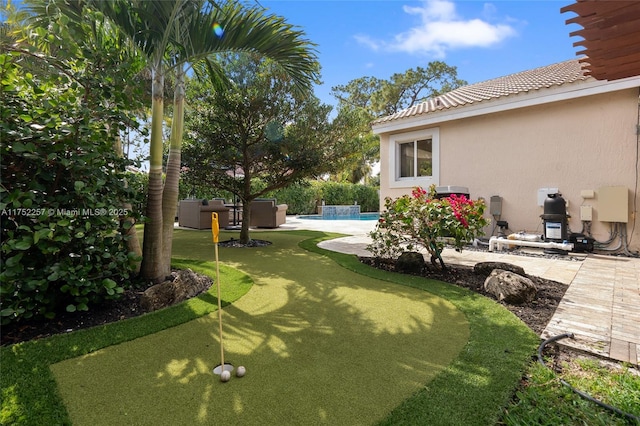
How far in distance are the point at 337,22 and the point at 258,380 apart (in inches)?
318

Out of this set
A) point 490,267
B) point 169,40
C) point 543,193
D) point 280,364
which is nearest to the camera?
point 280,364

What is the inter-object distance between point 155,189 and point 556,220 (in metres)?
8.79

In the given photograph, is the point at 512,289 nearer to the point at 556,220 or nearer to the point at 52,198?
the point at 556,220

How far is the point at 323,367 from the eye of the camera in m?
2.62

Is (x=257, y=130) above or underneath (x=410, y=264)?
above

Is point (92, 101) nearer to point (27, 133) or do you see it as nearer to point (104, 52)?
point (104, 52)

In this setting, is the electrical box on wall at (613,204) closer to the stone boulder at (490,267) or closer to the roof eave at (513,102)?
the roof eave at (513,102)

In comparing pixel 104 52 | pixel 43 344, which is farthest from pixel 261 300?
pixel 104 52

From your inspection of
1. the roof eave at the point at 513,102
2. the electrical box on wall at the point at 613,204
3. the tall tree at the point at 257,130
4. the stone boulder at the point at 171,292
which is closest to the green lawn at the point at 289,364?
the stone boulder at the point at 171,292

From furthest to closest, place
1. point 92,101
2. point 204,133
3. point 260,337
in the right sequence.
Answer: point 204,133 < point 92,101 < point 260,337

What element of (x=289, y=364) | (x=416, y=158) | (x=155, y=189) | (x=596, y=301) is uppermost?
(x=416, y=158)

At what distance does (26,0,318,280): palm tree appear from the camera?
13.7 ft

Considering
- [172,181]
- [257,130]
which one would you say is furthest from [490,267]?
[257,130]

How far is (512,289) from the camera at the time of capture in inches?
165
